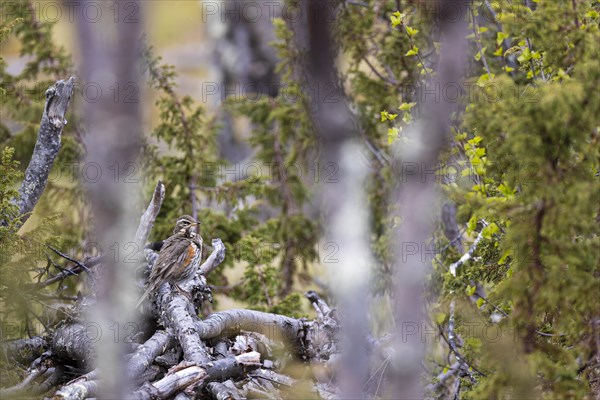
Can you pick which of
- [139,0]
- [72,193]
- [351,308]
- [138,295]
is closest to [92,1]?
[139,0]

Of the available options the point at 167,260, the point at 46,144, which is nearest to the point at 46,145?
the point at 46,144

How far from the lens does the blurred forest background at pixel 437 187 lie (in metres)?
5.05

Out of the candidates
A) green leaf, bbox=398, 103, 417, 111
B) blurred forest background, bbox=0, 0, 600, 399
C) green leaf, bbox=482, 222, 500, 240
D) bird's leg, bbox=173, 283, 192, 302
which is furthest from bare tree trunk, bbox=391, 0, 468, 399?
bird's leg, bbox=173, 283, 192, 302

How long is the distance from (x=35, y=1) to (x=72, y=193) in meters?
3.14

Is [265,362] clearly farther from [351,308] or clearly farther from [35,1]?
[35,1]

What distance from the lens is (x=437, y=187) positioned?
5770 millimetres

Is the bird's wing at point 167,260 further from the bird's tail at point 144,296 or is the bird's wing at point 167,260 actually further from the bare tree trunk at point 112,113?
the bare tree trunk at point 112,113

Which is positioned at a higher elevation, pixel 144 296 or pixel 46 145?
pixel 46 145

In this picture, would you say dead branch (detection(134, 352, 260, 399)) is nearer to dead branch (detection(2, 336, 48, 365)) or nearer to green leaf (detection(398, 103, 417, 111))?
dead branch (detection(2, 336, 48, 365))

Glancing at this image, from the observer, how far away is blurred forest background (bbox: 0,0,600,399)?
16.6 ft

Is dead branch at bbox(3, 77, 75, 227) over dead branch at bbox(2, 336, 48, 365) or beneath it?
over

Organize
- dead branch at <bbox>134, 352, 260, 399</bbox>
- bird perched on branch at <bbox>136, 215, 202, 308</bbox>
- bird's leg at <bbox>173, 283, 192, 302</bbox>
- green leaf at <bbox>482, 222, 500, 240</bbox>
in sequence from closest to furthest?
green leaf at <bbox>482, 222, 500, 240</bbox>, dead branch at <bbox>134, 352, 260, 399</bbox>, bird's leg at <bbox>173, 283, 192, 302</bbox>, bird perched on branch at <bbox>136, 215, 202, 308</bbox>

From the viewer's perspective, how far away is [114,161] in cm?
361

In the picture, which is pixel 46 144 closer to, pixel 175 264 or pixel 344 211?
pixel 175 264
